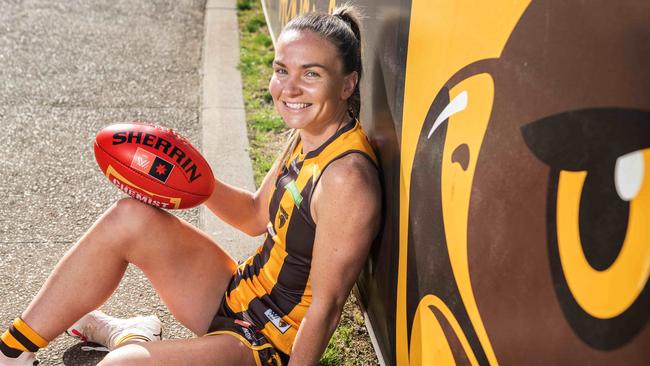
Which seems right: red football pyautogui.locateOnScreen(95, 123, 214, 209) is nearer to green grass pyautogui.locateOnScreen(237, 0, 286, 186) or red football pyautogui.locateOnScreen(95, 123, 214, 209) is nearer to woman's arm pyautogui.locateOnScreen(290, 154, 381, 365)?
woman's arm pyautogui.locateOnScreen(290, 154, 381, 365)

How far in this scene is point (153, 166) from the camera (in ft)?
9.08

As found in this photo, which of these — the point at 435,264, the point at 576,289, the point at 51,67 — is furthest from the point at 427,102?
the point at 51,67

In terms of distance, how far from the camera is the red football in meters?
2.76

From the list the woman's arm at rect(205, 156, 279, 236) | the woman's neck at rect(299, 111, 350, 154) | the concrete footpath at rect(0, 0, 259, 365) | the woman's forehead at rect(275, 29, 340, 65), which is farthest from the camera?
the concrete footpath at rect(0, 0, 259, 365)

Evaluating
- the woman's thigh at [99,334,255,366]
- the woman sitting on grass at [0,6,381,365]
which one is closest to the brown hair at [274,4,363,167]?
the woman sitting on grass at [0,6,381,365]

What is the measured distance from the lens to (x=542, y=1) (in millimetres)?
1437

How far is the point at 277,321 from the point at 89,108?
3395 millimetres

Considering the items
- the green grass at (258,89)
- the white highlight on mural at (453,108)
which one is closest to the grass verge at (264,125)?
the green grass at (258,89)

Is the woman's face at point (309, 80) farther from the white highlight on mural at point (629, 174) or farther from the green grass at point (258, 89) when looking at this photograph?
the green grass at point (258, 89)

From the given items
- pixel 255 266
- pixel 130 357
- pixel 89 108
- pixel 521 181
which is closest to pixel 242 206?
pixel 255 266

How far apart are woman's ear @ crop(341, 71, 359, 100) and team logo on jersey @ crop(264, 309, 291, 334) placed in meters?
0.77

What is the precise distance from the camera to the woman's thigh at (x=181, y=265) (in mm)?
2744

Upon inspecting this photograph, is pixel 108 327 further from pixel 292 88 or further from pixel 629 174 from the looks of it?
pixel 629 174

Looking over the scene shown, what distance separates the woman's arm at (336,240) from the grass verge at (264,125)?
0.68 meters
